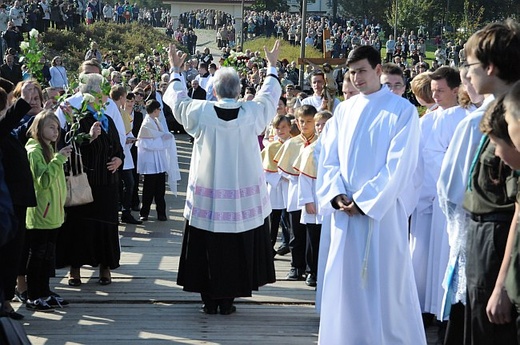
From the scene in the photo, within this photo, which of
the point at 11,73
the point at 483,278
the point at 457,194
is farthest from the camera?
the point at 11,73

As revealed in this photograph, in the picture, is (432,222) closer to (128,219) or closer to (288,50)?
(128,219)

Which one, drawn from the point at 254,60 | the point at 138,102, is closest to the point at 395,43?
the point at 254,60

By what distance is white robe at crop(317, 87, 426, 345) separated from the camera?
21.4 feet

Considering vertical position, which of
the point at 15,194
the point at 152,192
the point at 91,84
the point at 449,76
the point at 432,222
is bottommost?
the point at 152,192

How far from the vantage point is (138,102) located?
49.8 feet

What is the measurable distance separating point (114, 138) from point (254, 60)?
43.7 feet

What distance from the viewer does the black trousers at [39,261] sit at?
7.84 meters

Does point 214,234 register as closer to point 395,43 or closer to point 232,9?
point 395,43

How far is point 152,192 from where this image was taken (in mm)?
12945

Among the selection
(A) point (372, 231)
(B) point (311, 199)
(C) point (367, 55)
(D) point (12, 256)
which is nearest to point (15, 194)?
(D) point (12, 256)

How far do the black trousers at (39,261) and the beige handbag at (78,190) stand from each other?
560 mm

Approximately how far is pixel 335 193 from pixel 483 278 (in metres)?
2.11

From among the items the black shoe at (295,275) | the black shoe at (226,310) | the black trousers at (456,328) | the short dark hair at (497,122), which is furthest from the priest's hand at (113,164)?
the short dark hair at (497,122)

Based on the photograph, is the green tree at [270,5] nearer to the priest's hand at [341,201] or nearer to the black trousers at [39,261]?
the black trousers at [39,261]
